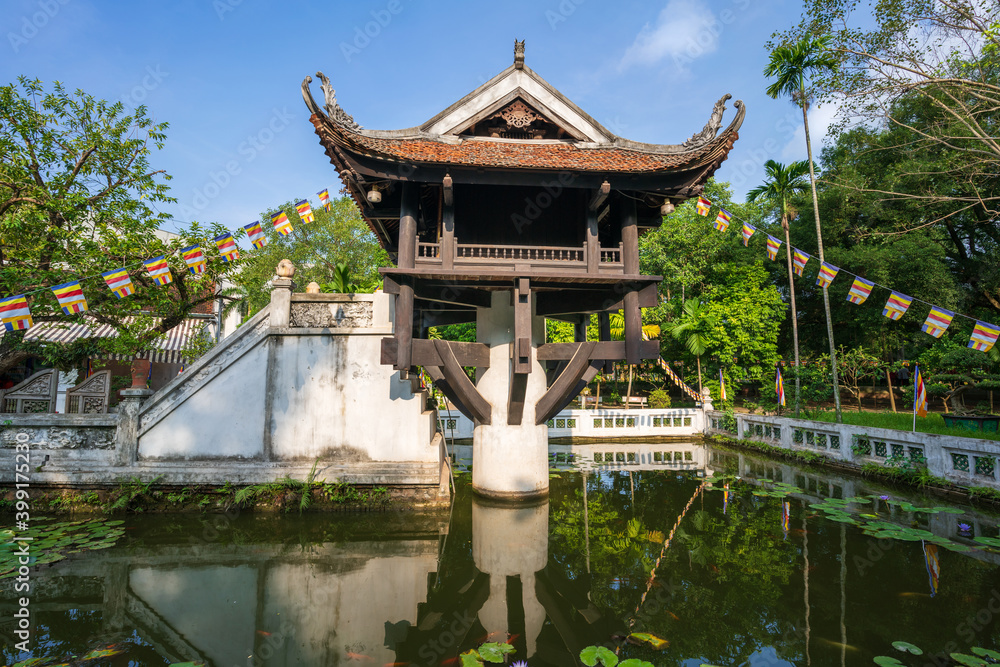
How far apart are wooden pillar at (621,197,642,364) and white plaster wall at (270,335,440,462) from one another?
11.8 feet

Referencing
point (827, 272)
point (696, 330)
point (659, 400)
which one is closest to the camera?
point (827, 272)

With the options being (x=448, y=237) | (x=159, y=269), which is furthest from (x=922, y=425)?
(x=159, y=269)

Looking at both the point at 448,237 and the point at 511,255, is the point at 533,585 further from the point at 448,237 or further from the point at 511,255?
the point at 448,237

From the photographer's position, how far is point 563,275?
22.7 ft

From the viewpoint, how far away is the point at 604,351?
24.5ft

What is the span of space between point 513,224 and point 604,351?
2698 millimetres

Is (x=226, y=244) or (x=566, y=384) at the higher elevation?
(x=226, y=244)

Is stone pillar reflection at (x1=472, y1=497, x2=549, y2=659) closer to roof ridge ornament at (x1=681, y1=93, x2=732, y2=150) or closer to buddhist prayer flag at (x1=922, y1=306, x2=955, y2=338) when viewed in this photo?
roof ridge ornament at (x1=681, y1=93, x2=732, y2=150)

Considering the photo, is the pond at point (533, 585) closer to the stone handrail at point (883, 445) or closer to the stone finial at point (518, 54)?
the stone handrail at point (883, 445)

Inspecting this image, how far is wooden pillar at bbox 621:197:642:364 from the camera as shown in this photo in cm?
710

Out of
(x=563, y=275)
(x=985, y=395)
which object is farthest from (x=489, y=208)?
(x=985, y=395)

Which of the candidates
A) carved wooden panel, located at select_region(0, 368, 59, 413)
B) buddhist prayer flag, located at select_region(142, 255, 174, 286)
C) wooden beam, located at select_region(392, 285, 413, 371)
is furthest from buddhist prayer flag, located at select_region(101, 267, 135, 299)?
wooden beam, located at select_region(392, 285, 413, 371)

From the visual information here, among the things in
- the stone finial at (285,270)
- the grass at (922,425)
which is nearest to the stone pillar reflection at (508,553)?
the stone finial at (285,270)

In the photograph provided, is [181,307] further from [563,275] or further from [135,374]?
[563,275]
